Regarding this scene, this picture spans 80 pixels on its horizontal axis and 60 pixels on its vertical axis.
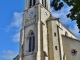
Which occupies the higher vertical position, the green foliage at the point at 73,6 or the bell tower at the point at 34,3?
the bell tower at the point at 34,3

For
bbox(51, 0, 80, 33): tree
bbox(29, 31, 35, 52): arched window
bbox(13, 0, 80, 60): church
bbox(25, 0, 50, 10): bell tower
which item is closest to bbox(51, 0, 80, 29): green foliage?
bbox(51, 0, 80, 33): tree

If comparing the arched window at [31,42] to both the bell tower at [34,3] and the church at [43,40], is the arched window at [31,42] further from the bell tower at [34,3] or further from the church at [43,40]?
the bell tower at [34,3]

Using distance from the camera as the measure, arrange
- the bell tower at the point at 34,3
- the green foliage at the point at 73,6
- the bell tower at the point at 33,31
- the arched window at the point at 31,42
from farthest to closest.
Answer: the bell tower at the point at 34,3 → the arched window at the point at 31,42 → the bell tower at the point at 33,31 → the green foliage at the point at 73,6

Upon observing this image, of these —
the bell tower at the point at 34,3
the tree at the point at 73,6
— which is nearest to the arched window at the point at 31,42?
the bell tower at the point at 34,3

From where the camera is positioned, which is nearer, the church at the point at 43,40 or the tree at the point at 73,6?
the tree at the point at 73,6

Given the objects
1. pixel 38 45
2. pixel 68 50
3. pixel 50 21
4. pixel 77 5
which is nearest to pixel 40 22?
pixel 50 21

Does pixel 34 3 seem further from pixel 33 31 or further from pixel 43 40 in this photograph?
pixel 43 40

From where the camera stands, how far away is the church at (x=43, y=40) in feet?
92.0

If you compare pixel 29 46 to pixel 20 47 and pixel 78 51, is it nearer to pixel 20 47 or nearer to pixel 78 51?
pixel 20 47

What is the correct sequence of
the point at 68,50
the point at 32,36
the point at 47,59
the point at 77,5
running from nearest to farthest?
the point at 77,5 → the point at 47,59 → the point at 68,50 → the point at 32,36

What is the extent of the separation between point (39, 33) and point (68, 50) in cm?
632

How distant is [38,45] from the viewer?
2808 centimetres

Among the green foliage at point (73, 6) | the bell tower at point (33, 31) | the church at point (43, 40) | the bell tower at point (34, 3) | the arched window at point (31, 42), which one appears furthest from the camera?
the bell tower at point (34, 3)

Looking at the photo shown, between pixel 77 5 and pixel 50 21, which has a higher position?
pixel 50 21
